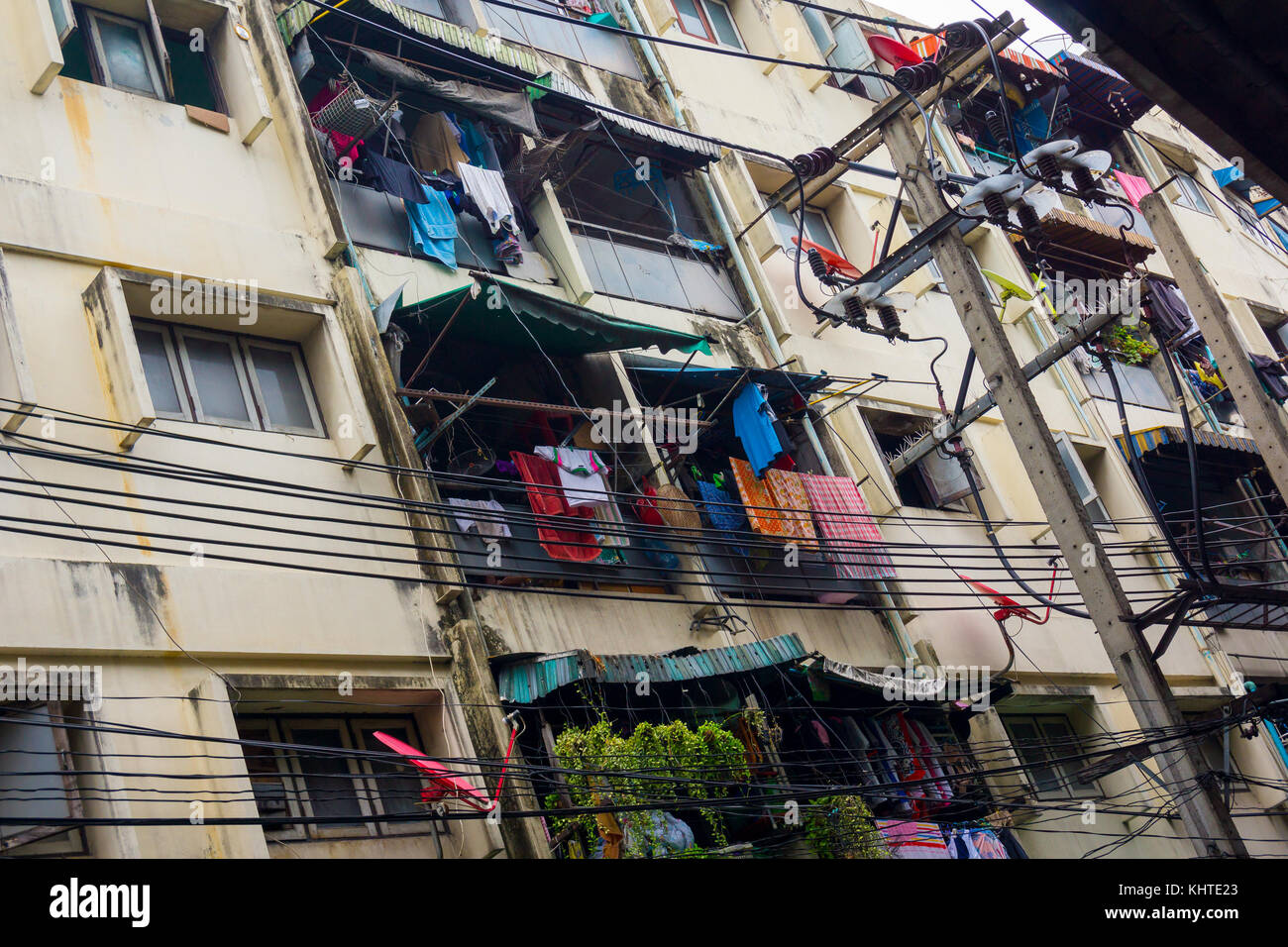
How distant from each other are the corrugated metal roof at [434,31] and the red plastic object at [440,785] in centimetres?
764

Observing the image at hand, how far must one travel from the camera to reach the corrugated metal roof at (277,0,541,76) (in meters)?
13.6

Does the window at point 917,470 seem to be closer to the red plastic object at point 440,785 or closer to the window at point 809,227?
the window at point 809,227

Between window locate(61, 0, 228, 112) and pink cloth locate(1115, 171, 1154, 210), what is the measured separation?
18.4 metres

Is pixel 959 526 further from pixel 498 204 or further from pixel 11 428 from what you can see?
pixel 11 428

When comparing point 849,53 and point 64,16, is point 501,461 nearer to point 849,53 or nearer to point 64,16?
point 64,16

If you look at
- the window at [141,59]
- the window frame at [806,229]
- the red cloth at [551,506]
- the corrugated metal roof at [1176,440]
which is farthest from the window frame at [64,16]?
the corrugated metal roof at [1176,440]

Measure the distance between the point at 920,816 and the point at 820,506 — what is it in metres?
3.66

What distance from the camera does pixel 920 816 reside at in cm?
1299

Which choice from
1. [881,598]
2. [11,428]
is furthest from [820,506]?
[11,428]

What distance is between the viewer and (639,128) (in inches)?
635

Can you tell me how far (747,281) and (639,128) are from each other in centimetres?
256

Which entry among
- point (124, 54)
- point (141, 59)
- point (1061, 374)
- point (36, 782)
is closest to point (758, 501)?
point (141, 59)

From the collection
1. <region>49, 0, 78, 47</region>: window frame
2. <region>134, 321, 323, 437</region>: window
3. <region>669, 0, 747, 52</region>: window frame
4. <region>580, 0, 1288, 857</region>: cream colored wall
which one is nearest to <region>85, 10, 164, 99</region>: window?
<region>49, 0, 78, 47</region>: window frame

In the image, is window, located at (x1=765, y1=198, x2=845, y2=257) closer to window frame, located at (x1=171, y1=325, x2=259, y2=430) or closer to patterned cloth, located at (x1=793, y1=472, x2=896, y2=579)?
patterned cloth, located at (x1=793, y1=472, x2=896, y2=579)
